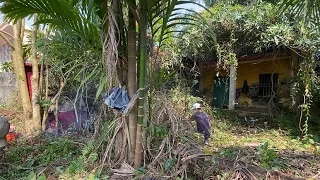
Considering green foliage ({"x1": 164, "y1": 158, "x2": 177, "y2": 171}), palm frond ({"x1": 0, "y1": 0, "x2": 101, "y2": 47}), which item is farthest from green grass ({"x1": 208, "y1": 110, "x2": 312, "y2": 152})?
palm frond ({"x1": 0, "y1": 0, "x2": 101, "y2": 47})

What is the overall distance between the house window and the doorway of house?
1.10 m

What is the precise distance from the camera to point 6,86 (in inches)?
319

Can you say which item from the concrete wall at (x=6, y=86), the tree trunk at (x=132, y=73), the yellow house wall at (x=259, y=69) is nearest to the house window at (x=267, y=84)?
the yellow house wall at (x=259, y=69)

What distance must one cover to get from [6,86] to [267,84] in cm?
874

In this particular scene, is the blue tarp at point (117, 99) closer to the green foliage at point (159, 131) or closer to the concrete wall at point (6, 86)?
the green foliage at point (159, 131)

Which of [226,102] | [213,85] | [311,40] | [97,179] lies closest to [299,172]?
Result: [97,179]

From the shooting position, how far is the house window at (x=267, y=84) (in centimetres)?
704

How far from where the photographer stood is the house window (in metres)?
7.04

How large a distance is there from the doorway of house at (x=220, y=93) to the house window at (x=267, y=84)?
110cm

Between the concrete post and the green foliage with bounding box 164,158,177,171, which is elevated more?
the concrete post

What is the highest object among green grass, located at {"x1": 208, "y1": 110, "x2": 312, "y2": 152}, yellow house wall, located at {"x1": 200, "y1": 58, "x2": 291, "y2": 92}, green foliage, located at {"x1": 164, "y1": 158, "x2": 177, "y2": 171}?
yellow house wall, located at {"x1": 200, "y1": 58, "x2": 291, "y2": 92}

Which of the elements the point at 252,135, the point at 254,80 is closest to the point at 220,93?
the point at 254,80

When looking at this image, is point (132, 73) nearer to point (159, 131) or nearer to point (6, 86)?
point (159, 131)

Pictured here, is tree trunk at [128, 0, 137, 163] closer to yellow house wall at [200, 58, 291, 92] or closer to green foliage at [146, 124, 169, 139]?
green foliage at [146, 124, 169, 139]
